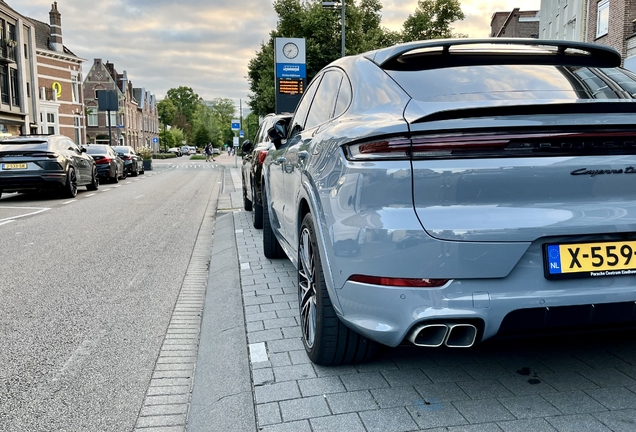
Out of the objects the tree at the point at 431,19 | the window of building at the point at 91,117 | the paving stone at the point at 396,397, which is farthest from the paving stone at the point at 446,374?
the window of building at the point at 91,117

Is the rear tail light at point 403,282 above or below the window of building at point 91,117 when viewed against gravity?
below

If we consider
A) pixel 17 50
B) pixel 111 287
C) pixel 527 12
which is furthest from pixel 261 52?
pixel 111 287

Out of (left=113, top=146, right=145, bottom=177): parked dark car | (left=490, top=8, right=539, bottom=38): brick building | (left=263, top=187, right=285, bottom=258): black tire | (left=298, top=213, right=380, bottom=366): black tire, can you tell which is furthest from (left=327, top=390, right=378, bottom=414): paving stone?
(left=490, top=8, right=539, bottom=38): brick building

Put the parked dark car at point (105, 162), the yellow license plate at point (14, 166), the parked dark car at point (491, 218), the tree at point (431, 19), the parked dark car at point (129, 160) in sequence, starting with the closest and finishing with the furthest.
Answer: the parked dark car at point (491, 218), the yellow license plate at point (14, 166), the parked dark car at point (105, 162), the parked dark car at point (129, 160), the tree at point (431, 19)

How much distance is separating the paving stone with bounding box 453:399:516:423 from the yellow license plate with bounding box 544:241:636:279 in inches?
26.4

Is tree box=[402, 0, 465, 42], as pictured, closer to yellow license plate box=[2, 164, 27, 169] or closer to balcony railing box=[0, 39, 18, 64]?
balcony railing box=[0, 39, 18, 64]

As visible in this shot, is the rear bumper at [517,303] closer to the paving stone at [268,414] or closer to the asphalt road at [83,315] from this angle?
the paving stone at [268,414]

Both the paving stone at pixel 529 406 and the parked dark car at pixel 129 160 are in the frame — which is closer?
the paving stone at pixel 529 406

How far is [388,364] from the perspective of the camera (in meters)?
3.25

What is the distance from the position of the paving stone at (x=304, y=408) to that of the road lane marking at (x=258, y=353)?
0.59m

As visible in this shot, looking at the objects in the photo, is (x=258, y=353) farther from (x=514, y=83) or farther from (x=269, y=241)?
(x=269, y=241)

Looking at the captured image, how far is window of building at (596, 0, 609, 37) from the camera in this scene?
2627 cm

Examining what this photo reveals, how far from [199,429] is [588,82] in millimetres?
2477

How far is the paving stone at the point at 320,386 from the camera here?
2.88 meters
